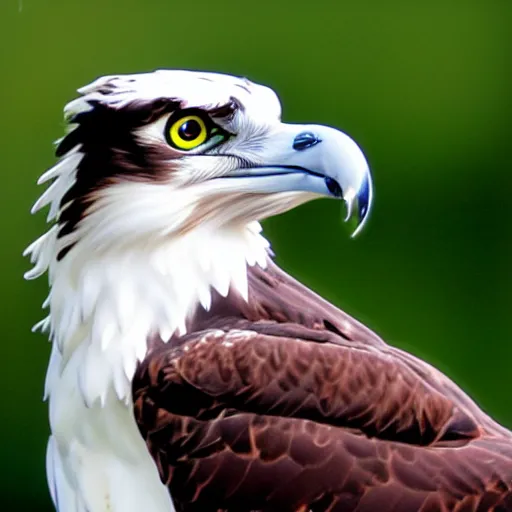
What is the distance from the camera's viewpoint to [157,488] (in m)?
1.69

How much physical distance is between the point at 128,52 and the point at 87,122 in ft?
1.23

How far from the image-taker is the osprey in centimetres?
158

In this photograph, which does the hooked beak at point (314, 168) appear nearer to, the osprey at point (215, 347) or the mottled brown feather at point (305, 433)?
the osprey at point (215, 347)

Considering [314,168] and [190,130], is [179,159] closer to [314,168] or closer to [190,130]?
[190,130]

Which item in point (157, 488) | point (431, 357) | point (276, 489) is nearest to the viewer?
point (276, 489)

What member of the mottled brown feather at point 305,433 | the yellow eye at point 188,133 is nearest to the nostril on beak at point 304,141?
the yellow eye at point 188,133

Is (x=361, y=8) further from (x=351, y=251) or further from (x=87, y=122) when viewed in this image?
(x=87, y=122)

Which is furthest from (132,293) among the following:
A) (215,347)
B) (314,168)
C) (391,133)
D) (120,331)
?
(391,133)

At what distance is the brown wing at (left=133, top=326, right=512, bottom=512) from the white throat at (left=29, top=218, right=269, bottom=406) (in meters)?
0.09

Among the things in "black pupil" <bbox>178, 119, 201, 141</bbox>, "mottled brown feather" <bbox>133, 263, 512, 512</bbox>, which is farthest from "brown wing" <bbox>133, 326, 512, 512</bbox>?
"black pupil" <bbox>178, 119, 201, 141</bbox>

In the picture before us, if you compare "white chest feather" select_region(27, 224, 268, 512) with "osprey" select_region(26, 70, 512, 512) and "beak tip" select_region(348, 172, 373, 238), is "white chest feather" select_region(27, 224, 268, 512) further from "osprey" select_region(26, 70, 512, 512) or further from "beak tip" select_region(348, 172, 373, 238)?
"beak tip" select_region(348, 172, 373, 238)

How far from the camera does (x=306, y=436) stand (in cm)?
158

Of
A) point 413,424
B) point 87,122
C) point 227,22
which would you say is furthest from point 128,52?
point 413,424

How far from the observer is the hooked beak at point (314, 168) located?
1607 millimetres
